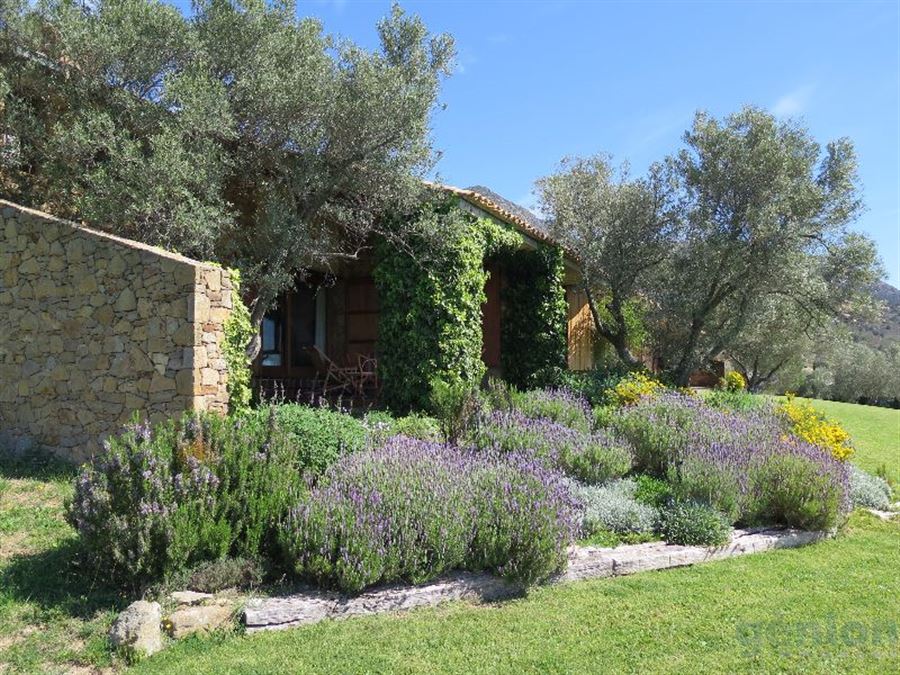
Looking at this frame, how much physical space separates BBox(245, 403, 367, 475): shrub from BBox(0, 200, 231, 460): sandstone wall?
3.59 ft

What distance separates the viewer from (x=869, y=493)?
7.98m

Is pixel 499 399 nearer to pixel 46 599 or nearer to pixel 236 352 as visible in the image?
pixel 236 352

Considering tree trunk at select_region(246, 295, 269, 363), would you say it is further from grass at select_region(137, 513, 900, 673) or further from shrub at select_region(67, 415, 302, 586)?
grass at select_region(137, 513, 900, 673)

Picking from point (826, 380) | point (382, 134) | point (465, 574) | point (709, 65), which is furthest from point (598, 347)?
point (826, 380)

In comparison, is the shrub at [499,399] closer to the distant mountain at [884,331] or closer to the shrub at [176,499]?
the shrub at [176,499]

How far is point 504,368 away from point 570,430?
684 cm

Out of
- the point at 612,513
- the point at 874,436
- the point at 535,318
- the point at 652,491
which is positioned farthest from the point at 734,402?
the point at 612,513

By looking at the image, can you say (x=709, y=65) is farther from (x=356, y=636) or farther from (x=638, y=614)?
(x=356, y=636)

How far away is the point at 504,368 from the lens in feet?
47.3

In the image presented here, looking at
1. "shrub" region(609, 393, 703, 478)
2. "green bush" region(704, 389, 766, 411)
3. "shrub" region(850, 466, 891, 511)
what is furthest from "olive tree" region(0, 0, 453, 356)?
"shrub" region(850, 466, 891, 511)

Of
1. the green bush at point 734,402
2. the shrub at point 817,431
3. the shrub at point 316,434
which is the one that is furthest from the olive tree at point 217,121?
the shrub at point 817,431

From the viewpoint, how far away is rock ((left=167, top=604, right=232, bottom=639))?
4000mm

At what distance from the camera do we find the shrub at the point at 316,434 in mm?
Result: 5715

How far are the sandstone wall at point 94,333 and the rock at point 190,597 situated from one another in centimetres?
268
